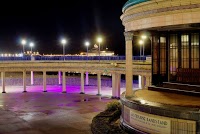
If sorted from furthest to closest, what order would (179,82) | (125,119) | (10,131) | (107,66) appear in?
(107,66), (179,82), (10,131), (125,119)

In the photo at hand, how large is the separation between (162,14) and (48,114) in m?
15.5

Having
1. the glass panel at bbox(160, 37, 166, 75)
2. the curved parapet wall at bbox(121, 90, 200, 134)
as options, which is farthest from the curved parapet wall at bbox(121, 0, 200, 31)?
the glass panel at bbox(160, 37, 166, 75)

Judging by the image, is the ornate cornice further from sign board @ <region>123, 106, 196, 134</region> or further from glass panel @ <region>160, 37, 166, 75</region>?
sign board @ <region>123, 106, 196, 134</region>

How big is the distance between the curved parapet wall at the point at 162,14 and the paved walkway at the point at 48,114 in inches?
319

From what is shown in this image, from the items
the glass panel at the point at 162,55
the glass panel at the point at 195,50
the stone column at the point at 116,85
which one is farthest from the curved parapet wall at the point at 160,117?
the stone column at the point at 116,85

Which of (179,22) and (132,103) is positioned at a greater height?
(179,22)

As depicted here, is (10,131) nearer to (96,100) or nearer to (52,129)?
(52,129)

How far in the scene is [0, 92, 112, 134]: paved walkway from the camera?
22358 mm

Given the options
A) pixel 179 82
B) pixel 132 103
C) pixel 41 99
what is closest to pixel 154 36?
pixel 179 82

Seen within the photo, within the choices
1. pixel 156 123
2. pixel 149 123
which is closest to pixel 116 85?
pixel 149 123

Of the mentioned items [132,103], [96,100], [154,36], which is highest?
[154,36]

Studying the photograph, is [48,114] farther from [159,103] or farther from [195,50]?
[159,103]

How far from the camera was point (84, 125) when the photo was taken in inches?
925

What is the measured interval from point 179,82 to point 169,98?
475cm
